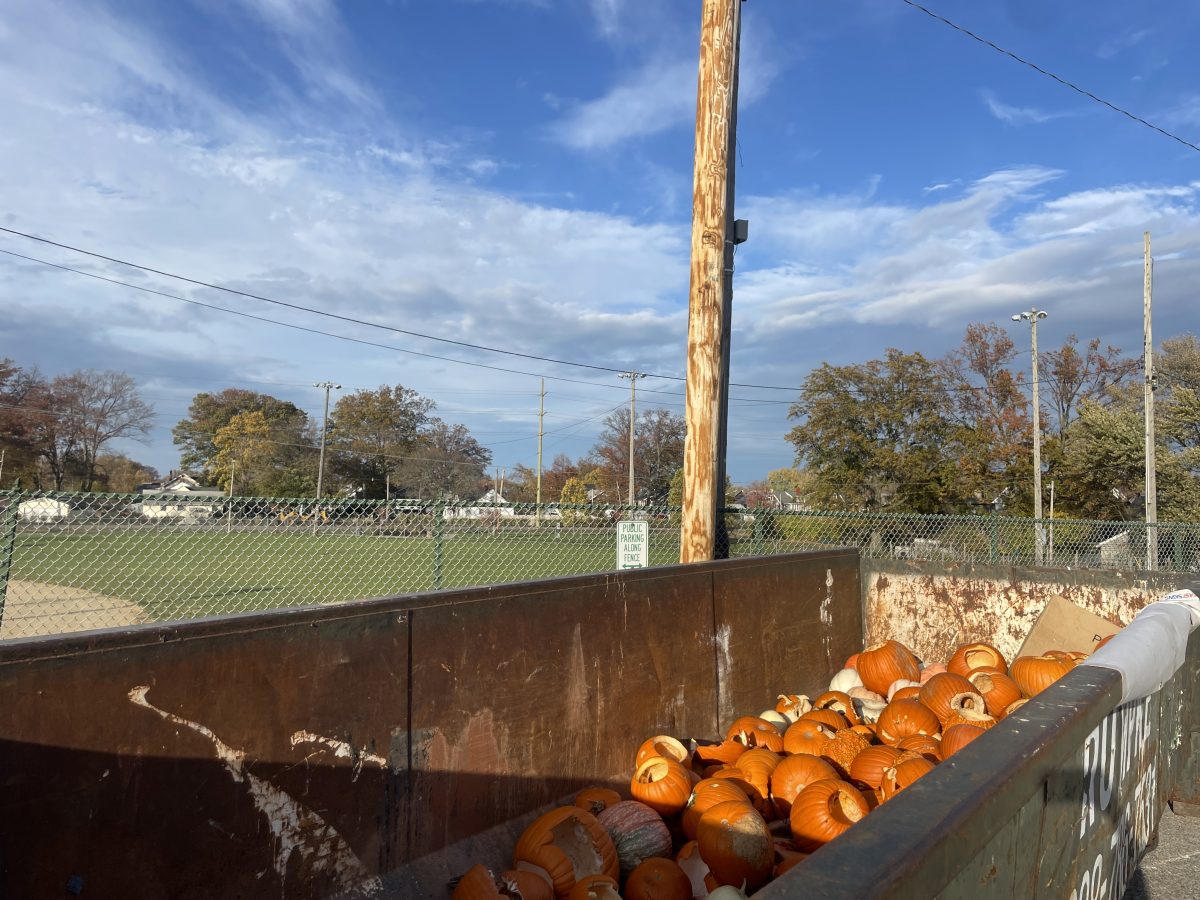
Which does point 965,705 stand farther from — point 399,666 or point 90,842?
point 90,842

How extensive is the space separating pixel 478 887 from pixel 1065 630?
4.60 m

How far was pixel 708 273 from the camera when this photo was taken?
668 cm

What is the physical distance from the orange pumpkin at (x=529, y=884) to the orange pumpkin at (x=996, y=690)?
2939 mm

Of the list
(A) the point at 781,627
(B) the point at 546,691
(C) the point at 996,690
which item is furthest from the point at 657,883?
(C) the point at 996,690

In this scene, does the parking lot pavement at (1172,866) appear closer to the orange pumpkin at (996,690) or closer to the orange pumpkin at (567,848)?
the orange pumpkin at (996,690)

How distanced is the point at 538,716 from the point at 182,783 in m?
1.57

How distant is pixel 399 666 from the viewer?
10.6 feet

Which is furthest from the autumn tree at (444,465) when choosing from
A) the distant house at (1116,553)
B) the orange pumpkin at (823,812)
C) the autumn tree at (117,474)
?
the orange pumpkin at (823,812)

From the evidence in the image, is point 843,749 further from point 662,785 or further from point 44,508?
point 44,508

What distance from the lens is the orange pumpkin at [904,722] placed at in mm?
4641

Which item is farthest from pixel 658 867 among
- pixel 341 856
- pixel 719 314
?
pixel 719 314

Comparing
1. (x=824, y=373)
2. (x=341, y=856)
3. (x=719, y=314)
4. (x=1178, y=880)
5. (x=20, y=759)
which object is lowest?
(x=1178, y=880)

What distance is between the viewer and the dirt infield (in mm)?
10469

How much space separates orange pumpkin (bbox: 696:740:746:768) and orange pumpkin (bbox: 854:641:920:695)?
61.8 inches
